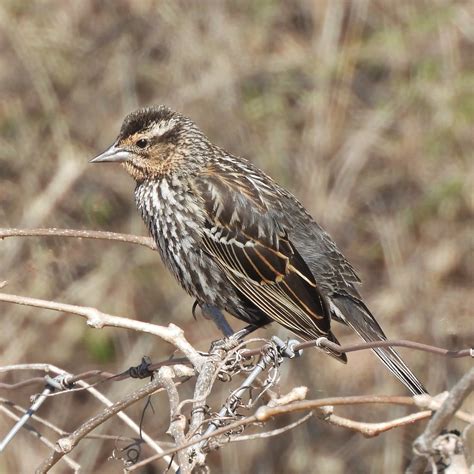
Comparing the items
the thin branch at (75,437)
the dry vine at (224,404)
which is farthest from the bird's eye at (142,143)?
the thin branch at (75,437)

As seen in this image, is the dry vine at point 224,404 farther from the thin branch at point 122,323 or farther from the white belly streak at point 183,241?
the white belly streak at point 183,241

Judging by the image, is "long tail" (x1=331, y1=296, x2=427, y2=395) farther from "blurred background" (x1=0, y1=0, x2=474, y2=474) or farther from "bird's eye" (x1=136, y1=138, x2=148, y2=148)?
"blurred background" (x1=0, y1=0, x2=474, y2=474)

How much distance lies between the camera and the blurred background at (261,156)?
5.79 metres

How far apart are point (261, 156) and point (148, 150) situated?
6.95 feet

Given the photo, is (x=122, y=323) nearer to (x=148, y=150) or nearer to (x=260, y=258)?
(x=260, y=258)

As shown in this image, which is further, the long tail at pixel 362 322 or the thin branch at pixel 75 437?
the long tail at pixel 362 322

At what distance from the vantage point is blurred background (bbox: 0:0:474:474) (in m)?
5.79

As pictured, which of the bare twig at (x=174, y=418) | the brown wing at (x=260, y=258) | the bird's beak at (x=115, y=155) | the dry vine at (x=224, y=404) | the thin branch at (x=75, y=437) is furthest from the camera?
the bird's beak at (x=115, y=155)

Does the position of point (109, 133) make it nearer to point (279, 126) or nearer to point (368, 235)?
point (279, 126)

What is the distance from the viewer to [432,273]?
5.88m

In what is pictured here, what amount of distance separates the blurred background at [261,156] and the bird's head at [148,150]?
68.0 inches

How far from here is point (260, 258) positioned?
3789 mm

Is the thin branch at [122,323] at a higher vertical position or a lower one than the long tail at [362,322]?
higher

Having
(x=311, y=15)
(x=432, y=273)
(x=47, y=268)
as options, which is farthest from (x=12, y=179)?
(x=432, y=273)
